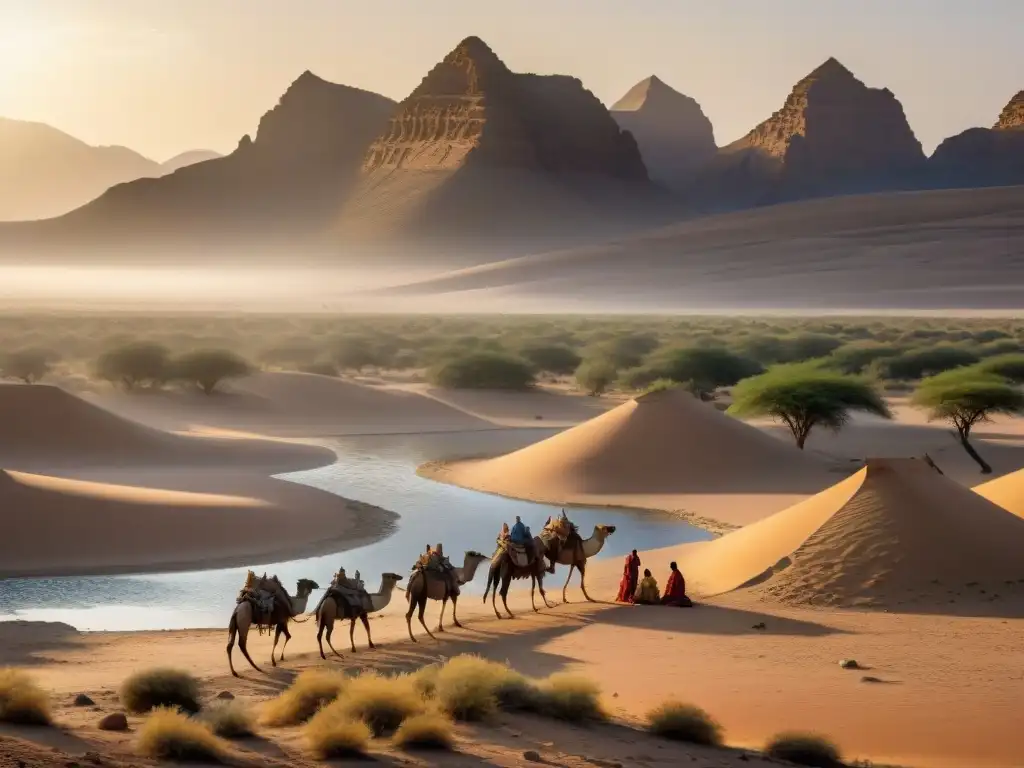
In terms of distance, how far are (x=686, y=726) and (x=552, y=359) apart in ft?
158

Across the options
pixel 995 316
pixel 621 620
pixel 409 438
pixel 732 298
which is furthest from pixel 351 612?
pixel 732 298

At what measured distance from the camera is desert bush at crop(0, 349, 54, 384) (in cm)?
4934

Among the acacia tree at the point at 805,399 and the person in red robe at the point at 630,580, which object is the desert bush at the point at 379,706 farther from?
the acacia tree at the point at 805,399

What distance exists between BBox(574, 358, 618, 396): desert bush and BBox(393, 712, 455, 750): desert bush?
40540 mm

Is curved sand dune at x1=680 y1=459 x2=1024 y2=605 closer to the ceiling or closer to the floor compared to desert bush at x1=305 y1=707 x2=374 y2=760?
closer to the ceiling

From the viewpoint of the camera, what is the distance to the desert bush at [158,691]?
1179 centimetres

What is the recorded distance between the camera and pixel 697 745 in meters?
11.5

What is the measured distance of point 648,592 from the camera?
58.1 ft

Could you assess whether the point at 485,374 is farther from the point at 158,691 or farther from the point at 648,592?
the point at 158,691

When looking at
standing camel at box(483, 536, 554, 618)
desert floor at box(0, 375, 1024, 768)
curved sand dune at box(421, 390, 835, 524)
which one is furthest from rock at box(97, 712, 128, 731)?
curved sand dune at box(421, 390, 835, 524)

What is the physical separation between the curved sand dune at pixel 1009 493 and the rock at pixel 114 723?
14.6 m

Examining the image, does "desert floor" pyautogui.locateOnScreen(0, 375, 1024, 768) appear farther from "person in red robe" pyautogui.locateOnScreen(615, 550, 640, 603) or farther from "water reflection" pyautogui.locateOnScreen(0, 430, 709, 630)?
Result: "water reflection" pyautogui.locateOnScreen(0, 430, 709, 630)

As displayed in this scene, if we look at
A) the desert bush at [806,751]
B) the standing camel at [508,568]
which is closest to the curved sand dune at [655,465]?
the standing camel at [508,568]

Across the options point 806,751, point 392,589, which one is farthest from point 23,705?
point 392,589
